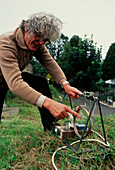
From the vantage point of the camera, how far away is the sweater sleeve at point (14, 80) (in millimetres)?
1619

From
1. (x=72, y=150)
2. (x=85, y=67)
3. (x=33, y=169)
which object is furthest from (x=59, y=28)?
(x=85, y=67)

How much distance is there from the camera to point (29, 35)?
184 centimetres

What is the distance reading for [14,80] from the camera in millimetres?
1637

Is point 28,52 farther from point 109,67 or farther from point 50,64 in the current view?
point 109,67

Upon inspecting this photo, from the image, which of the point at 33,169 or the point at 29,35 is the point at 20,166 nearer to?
the point at 33,169

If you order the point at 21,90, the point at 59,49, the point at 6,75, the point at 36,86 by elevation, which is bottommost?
the point at 59,49

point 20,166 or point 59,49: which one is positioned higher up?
point 20,166

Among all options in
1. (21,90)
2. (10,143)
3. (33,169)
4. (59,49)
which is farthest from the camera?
(59,49)

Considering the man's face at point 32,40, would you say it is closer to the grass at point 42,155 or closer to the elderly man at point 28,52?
the elderly man at point 28,52

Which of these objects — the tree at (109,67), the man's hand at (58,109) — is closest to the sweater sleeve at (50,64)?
the man's hand at (58,109)

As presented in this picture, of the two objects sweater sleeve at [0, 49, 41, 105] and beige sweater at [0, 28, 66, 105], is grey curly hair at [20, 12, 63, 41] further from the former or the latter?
sweater sleeve at [0, 49, 41, 105]

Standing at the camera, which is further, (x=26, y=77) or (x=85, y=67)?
(x=85, y=67)

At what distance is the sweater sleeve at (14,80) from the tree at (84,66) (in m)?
8.83

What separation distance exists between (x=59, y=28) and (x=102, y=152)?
1410mm
